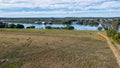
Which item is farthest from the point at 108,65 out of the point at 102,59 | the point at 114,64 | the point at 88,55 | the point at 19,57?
the point at 19,57

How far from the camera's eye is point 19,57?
26781 millimetres

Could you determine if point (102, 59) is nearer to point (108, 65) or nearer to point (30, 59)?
point (108, 65)

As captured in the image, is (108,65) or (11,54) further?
(11,54)

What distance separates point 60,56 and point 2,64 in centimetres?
718

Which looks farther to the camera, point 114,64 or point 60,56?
point 60,56

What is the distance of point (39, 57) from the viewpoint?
27516 millimetres

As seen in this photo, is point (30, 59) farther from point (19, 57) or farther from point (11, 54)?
point (11, 54)

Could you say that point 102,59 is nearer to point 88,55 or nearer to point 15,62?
point 88,55

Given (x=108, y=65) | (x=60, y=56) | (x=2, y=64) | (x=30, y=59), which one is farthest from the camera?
(x=60, y=56)

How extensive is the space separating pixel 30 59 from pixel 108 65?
6.58m

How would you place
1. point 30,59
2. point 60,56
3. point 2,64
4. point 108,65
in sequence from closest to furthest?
point 2,64
point 108,65
point 30,59
point 60,56

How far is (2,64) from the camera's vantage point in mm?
22766

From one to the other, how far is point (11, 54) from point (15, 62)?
15.4 ft

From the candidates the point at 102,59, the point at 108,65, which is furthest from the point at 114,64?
the point at 102,59
